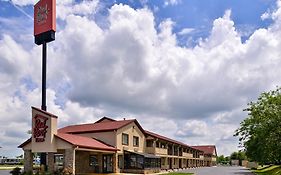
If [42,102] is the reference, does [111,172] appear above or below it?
below

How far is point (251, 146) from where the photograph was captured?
47.3m

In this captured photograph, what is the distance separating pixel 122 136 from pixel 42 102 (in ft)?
36.4

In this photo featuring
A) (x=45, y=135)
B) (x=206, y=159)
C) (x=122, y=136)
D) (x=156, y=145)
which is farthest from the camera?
(x=206, y=159)

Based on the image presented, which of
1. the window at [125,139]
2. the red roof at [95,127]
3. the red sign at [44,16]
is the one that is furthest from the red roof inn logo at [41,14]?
the window at [125,139]

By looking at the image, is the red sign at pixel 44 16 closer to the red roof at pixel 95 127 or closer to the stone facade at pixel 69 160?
the red roof at pixel 95 127

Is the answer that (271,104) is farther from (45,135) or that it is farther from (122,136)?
(45,135)

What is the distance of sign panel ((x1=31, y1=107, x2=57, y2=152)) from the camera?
35.3 meters

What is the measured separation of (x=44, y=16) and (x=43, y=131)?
13.4 m

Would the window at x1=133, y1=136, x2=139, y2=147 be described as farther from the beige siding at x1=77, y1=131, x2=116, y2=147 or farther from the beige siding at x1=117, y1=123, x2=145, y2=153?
the beige siding at x1=77, y1=131, x2=116, y2=147

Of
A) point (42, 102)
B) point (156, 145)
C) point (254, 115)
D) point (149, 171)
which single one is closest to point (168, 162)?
point (156, 145)

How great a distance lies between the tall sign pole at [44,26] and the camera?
1623 inches

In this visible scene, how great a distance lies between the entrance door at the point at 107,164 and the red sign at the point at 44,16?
15409 millimetres

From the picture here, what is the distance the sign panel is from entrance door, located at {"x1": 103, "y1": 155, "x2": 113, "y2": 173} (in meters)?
9.80

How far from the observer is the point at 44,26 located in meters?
42.0
